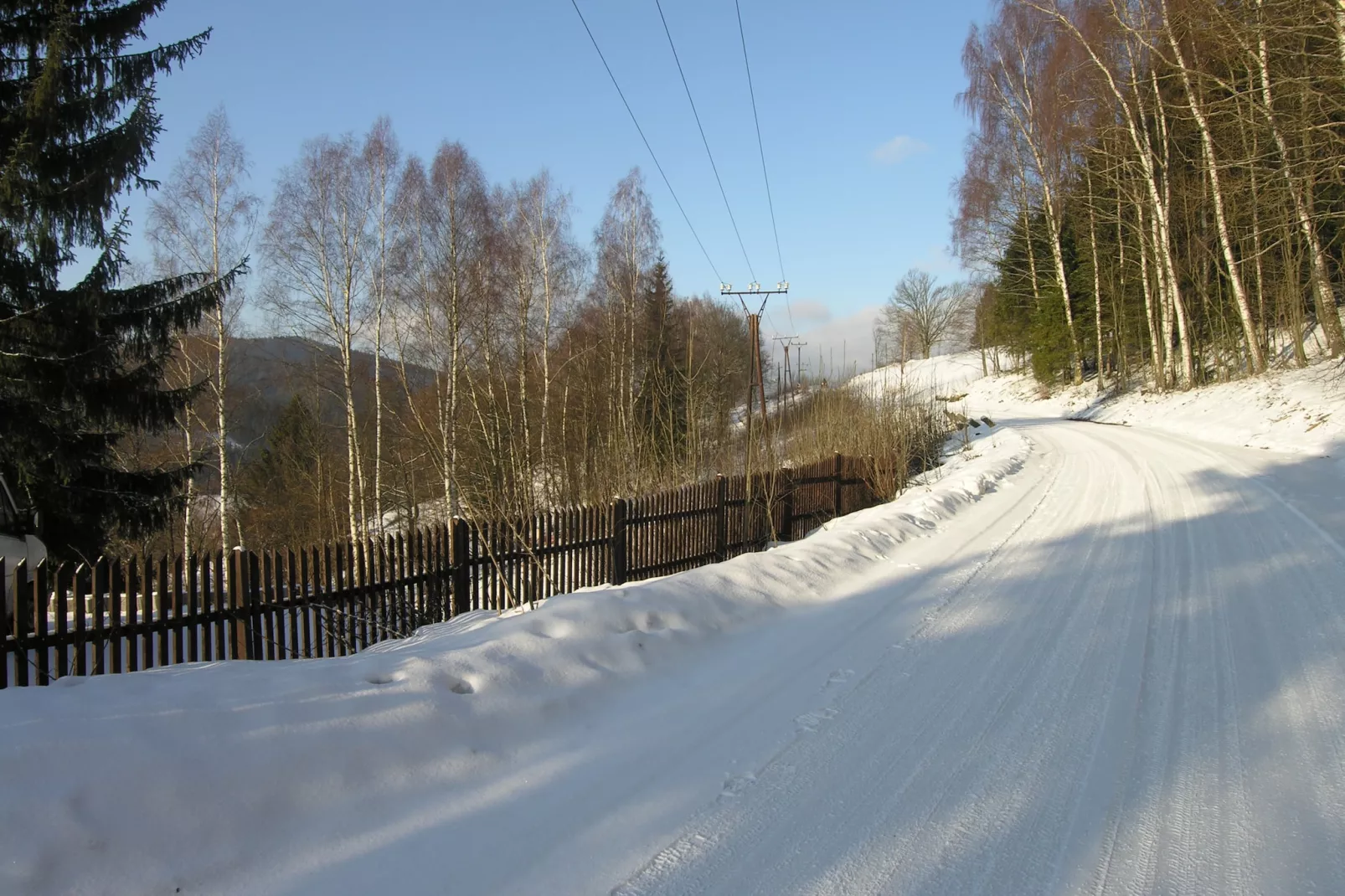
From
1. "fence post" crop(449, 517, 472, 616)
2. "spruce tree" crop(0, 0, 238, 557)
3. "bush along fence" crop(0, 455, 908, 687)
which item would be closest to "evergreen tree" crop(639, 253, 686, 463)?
"bush along fence" crop(0, 455, 908, 687)

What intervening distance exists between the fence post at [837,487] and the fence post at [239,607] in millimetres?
11057

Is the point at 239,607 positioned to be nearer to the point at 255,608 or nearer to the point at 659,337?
the point at 255,608

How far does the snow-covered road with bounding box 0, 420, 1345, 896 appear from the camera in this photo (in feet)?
8.98

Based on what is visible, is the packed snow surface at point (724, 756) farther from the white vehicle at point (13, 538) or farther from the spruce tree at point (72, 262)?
the spruce tree at point (72, 262)

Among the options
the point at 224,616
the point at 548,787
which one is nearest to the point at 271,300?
the point at 224,616

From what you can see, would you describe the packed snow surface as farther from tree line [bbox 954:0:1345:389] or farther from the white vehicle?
tree line [bbox 954:0:1345:389]

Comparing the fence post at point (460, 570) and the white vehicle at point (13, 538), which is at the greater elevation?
the white vehicle at point (13, 538)

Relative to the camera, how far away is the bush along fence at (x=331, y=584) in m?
4.91

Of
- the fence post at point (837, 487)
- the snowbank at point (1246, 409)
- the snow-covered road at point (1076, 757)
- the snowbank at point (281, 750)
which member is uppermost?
the snowbank at point (1246, 409)

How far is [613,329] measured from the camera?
23.7 metres

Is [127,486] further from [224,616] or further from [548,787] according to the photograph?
[548,787]

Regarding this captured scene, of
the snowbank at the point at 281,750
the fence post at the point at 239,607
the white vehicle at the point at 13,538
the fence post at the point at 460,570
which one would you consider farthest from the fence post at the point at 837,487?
the white vehicle at the point at 13,538

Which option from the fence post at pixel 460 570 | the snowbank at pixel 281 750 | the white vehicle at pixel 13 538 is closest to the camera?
the snowbank at pixel 281 750

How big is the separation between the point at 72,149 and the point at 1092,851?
12.0m
